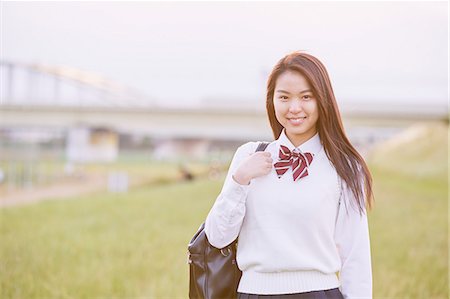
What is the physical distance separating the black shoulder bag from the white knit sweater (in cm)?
5

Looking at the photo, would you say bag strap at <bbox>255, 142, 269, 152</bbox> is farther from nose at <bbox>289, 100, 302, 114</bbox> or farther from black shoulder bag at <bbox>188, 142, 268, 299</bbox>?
black shoulder bag at <bbox>188, 142, 268, 299</bbox>

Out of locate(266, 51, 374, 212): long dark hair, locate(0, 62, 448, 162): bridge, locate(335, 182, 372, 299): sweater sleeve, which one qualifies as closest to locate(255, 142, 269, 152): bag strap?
locate(266, 51, 374, 212): long dark hair

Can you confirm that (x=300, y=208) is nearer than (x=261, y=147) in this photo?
Yes

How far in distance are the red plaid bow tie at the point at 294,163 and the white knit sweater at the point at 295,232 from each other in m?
0.02

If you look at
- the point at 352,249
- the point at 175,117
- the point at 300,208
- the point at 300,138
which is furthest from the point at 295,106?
the point at 175,117

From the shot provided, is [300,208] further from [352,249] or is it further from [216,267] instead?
[216,267]

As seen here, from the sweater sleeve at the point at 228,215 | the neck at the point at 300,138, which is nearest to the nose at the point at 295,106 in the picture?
the neck at the point at 300,138

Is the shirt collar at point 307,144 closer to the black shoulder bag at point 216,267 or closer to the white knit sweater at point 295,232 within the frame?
the white knit sweater at point 295,232

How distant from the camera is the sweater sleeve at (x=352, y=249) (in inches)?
71.0

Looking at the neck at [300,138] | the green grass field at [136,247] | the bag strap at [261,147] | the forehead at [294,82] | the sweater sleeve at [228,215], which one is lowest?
the green grass field at [136,247]

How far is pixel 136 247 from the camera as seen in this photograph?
6.59m

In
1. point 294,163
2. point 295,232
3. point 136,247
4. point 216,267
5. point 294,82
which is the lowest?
point 136,247

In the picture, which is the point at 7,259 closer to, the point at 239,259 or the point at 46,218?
the point at 46,218

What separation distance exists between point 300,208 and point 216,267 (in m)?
0.34
